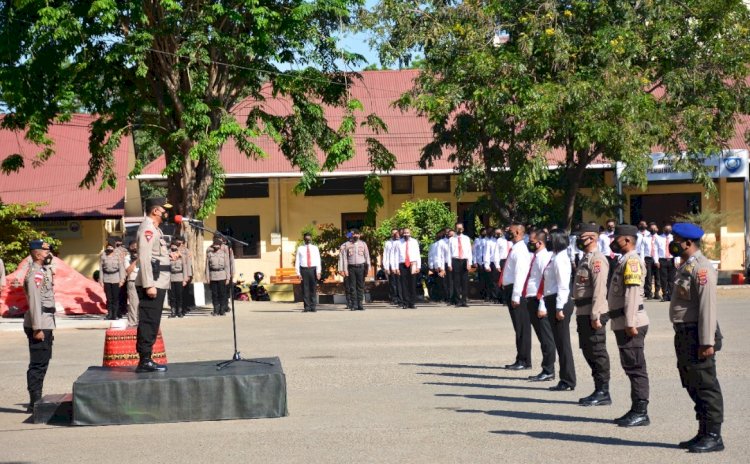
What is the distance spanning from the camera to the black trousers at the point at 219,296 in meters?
27.6

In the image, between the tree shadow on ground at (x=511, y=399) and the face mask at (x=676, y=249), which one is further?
the tree shadow on ground at (x=511, y=399)

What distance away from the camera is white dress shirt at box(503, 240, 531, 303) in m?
14.3

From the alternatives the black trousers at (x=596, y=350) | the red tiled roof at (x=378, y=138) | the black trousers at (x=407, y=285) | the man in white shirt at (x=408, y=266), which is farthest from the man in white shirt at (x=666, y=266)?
the black trousers at (x=596, y=350)

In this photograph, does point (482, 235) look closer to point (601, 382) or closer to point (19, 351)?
point (19, 351)

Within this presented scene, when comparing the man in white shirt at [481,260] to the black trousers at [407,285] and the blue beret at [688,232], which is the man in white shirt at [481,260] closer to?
the black trousers at [407,285]

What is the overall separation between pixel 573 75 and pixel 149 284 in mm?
18170

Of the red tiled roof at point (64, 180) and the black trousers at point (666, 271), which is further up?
the red tiled roof at point (64, 180)

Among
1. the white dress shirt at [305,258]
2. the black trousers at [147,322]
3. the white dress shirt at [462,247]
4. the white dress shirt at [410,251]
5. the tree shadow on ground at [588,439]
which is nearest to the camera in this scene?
the tree shadow on ground at [588,439]

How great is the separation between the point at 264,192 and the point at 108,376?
30.0 m

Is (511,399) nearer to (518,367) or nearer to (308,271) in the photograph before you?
(518,367)

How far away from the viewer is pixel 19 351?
1945 cm

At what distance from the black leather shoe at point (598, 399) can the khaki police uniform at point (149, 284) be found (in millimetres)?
4512

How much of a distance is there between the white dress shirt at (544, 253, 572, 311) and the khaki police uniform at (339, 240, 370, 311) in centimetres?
1533

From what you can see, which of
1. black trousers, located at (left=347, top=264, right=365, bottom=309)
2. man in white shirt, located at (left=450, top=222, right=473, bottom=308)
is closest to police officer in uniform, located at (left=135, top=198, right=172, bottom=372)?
black trousers, located at (left=347, top=264, right=365, bottom=309)
